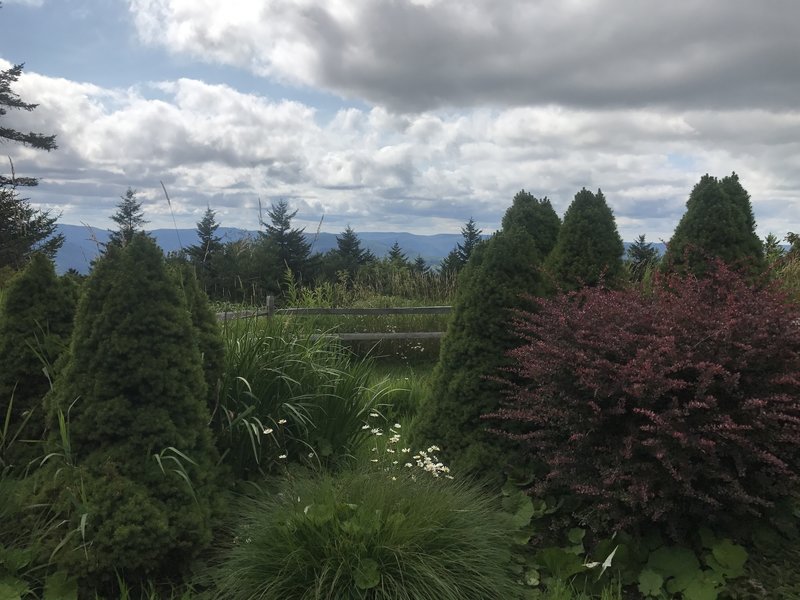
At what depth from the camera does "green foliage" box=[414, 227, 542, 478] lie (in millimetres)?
4168

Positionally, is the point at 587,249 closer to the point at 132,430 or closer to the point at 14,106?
the point at 132,430

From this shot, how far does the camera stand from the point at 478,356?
14.2 feet

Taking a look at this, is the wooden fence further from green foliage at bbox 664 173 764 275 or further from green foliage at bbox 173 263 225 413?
green foliage at bbox 173 263 225 413

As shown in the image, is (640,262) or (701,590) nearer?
(701,590)

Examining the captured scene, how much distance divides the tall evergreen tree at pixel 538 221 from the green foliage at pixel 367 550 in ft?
12.0

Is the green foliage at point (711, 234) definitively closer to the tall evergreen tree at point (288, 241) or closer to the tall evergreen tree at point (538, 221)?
the tall evergreen tree at point (538, 221)

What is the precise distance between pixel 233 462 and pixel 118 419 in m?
1.01

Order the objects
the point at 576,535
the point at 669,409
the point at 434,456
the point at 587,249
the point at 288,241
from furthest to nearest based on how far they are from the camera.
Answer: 1. the point at 288,241
2. the point at 587,249
3. the point at 434,456
4. the point at 576,535
5. the point at 669,409

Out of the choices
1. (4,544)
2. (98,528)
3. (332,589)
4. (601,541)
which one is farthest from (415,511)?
(4,544)

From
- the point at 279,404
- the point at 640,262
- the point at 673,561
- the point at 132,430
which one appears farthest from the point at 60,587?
the point at 640,262

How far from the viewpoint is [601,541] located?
3.44 meters

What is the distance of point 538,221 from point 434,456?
10.2ft

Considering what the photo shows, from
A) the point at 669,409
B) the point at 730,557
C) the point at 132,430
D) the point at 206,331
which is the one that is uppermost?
the point at 206,331

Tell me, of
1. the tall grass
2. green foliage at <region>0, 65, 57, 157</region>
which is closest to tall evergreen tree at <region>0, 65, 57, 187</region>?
green foliage at <region>0, 65, 57, 157</region>
